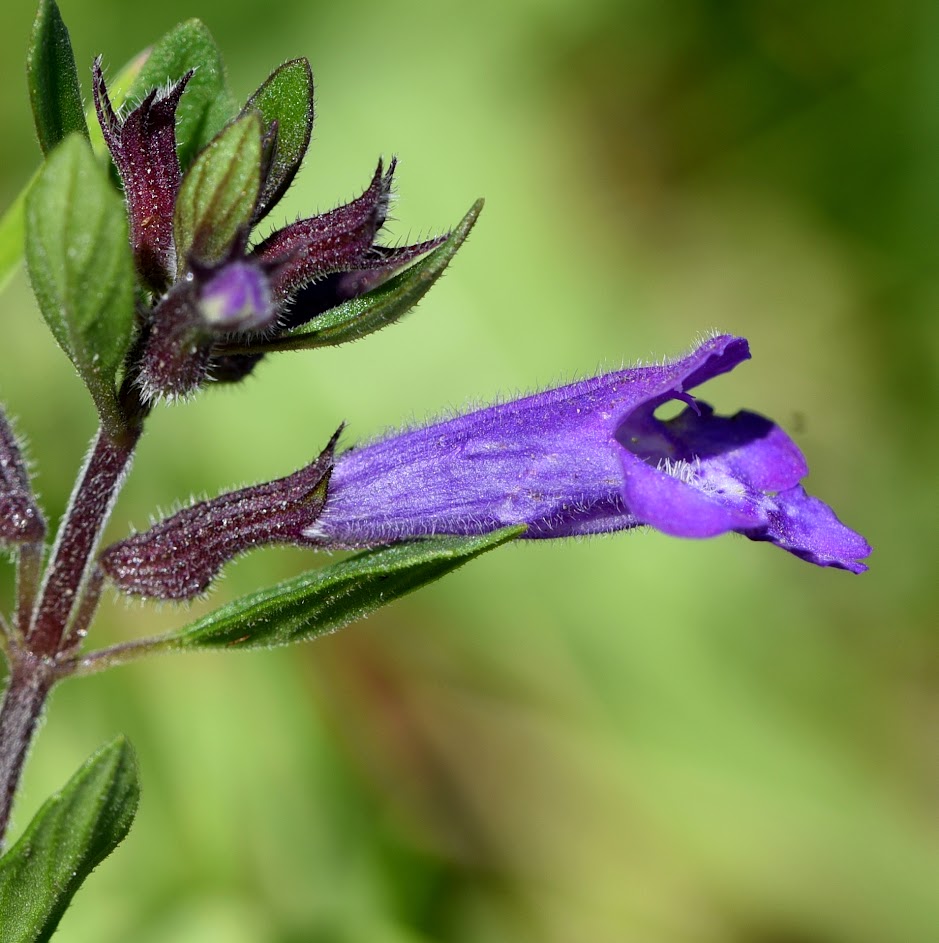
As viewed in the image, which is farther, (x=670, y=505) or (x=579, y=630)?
(x=579, y=630)

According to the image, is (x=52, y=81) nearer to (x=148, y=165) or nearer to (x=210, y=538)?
(x=148, y=165)

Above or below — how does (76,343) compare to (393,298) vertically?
below

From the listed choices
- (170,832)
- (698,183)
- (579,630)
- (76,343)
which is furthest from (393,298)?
(698,183)

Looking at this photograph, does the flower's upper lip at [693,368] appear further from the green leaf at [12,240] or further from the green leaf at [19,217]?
the green leaf at [12,240]

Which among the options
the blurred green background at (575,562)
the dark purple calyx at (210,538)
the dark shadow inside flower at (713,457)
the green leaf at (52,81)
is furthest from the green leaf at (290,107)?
the blurred green background at (575,562)

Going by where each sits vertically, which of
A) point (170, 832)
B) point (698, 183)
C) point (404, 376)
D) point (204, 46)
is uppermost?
point (698, 183)

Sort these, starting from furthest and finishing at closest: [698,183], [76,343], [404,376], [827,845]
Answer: [698,183] < [404,376] < [827,845] < [76,343]

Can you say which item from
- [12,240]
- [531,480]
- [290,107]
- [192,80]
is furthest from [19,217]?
[531,480]

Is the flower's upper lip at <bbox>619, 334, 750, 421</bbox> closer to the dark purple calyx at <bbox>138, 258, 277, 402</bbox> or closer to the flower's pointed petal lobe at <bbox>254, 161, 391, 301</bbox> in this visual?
the flower's pointed petal lobe at <bbox>254, 161, 391, 301</bbox>

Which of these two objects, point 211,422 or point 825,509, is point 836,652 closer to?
point 211,422
